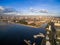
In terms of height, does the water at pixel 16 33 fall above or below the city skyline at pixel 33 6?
below

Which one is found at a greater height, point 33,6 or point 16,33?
point 33,6

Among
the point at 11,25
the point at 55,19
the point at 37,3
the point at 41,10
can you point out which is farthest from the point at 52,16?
the point at 11,25

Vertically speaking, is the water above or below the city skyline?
below

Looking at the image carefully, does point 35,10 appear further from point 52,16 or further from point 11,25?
point 11,25

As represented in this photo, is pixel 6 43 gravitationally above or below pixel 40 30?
below

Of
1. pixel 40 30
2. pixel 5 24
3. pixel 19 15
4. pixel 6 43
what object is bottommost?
pixel 6 43
